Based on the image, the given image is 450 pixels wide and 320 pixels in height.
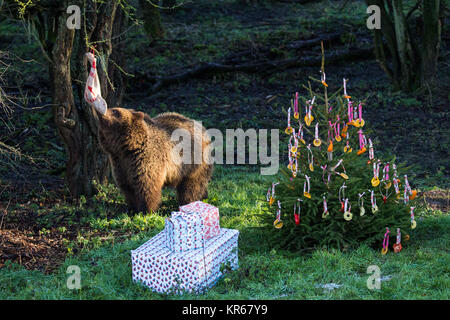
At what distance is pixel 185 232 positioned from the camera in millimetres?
5262

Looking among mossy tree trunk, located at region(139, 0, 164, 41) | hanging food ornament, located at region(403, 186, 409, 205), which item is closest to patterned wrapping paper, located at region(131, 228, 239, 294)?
hanging food ornament, located at region(403, 186, 409, 205)

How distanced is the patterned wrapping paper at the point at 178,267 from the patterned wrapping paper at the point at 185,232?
6 cm

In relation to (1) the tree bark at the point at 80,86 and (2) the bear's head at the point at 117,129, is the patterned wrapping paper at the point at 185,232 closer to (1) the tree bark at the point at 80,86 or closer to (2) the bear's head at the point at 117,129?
(2) the bear's head at the point at 117,129

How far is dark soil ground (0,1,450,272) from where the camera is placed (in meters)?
7.92

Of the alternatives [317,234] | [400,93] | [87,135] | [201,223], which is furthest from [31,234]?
[400,93]

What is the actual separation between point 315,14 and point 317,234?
1347 cm

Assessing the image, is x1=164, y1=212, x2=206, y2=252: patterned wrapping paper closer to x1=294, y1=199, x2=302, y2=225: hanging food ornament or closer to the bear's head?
x1=294, y1=199, x2=302, y2=225: hanging food ornament

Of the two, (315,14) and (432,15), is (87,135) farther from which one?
(315,14)

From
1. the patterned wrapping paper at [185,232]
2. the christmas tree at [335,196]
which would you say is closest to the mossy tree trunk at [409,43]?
the christmas tree at [335,196]

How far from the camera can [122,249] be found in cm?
629

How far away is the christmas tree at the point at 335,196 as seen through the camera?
5.95m

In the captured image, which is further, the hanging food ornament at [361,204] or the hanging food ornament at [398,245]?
the hanging food ornament at [398,245]
